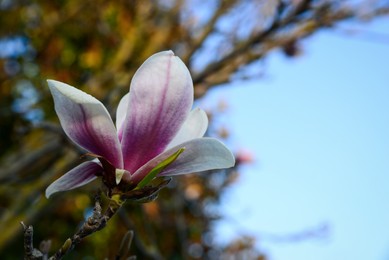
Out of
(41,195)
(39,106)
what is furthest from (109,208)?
(39,106)

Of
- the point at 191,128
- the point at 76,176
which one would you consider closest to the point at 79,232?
the point at 76,176

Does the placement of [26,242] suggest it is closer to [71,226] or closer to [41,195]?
[41,195]

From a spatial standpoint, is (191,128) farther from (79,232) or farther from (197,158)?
(79,232)

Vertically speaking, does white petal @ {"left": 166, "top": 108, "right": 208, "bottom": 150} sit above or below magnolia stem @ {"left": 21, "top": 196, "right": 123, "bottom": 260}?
above

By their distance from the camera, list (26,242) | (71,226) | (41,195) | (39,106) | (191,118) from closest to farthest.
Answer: (26,242)
(191,118)
(41,195)
(39,106)
(71,226)

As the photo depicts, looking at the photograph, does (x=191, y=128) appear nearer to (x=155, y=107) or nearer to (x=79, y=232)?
(x=155, y=107)

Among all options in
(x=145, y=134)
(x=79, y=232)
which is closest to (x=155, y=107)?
(x=145, y=134)
